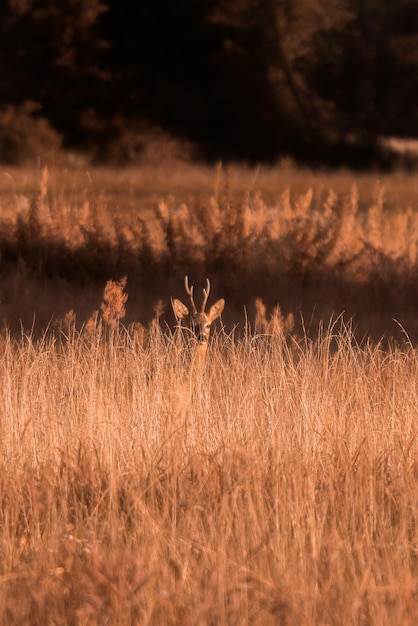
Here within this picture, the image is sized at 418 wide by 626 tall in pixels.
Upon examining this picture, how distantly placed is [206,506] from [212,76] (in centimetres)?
975

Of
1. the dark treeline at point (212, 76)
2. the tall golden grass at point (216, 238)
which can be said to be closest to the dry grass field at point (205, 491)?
the tall golden grass at point (216, 238)

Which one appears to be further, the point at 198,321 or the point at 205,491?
the point at 198,321

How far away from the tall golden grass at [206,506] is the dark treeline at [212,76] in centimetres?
697

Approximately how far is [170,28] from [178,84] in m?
0.70

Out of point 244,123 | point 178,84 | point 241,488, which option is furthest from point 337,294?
point 241,488

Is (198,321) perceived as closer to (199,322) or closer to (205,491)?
(199,322)

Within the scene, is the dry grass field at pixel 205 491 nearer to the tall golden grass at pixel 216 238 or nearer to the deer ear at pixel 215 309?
the deer ear at pixel 215 309

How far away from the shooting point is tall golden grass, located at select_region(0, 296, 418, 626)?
384 centimetres

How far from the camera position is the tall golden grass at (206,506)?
3.84 m

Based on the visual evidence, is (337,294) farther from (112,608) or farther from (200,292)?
(112,608)

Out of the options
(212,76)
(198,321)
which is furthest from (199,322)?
(212,76)

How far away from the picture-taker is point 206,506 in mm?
4871

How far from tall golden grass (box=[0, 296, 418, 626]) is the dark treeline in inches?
274

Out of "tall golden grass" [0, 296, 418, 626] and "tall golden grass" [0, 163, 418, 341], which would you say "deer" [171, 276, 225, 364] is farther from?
"tall golden grass" [0, 163, 418, 341]
